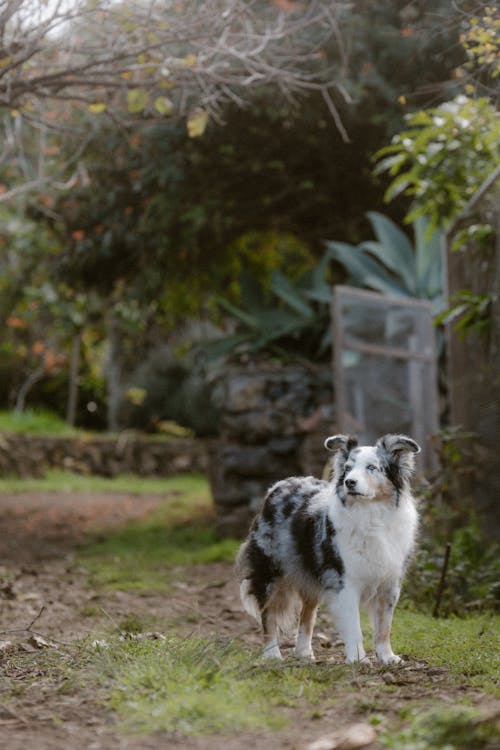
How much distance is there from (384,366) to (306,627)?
4.81m

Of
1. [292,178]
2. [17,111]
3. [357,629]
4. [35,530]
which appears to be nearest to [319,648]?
[357,629]

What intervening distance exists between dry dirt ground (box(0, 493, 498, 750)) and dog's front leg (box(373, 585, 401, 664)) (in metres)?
0.15

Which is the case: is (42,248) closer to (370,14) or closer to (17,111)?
(370,14)

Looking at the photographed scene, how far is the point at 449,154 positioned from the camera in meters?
8.25

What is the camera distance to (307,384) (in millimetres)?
11758

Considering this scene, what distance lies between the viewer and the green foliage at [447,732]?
127 inches

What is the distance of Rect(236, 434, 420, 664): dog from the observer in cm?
485

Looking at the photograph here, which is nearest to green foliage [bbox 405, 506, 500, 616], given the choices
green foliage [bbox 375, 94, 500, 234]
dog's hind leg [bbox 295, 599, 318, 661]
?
dog's hind leg [bbox 295, 599, 318, 661]

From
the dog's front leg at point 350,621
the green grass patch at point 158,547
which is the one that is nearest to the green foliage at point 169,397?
the green grass patch at point 158,547

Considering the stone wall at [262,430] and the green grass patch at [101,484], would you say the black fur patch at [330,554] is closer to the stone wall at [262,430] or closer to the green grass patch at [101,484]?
the stone wall at [262,430]

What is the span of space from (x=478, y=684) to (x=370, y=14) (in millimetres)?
9239

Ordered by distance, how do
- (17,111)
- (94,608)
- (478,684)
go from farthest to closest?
1. (17,111)
2. (94,608)
3. (478,684)

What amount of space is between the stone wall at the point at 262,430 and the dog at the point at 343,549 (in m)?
6.20

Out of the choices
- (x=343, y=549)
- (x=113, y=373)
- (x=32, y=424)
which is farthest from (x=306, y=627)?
(x=113, y=373)
